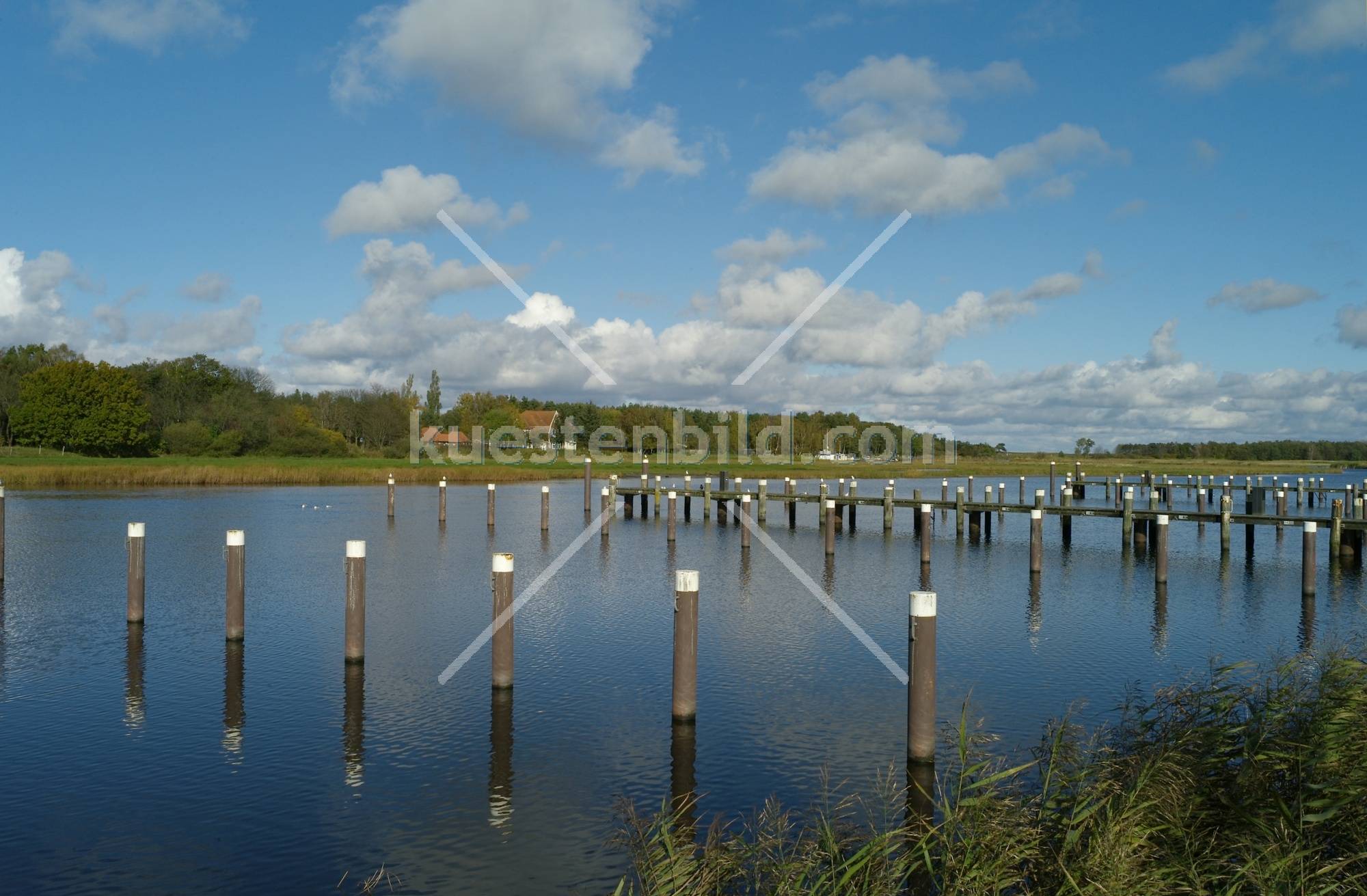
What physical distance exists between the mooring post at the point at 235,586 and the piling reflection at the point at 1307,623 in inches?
532

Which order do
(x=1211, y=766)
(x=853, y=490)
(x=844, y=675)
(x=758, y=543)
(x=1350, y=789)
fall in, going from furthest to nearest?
(x=853, y=490)
(x=758, y=543)
(x=844, y=675)
(x=1211, y=766)
(x=1350, y=789)

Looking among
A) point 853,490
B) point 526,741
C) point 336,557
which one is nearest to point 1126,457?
point 853,490

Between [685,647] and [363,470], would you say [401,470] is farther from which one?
[685,647]

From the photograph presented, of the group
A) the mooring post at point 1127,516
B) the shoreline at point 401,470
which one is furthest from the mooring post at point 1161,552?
the shoreline at point 401,470

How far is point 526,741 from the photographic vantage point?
31.5ft

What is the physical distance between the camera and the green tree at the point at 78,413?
74.5 m

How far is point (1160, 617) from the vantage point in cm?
1708

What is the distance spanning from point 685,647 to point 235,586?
21.7 ft

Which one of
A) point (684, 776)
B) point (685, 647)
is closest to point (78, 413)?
point (685, 647)

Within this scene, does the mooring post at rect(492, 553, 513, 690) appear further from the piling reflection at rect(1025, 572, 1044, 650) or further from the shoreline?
the shoreline

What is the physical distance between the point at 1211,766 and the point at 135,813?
790 centimetres

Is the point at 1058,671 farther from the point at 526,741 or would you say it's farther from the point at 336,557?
the point at 336,557

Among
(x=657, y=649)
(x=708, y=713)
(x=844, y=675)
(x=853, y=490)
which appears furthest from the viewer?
(x=853, y=490)

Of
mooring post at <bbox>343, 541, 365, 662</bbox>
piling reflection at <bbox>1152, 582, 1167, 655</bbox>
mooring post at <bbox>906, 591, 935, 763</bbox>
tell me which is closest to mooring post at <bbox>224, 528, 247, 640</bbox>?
mooring post at <bbox>343, 541, 365, 662</bbox>
